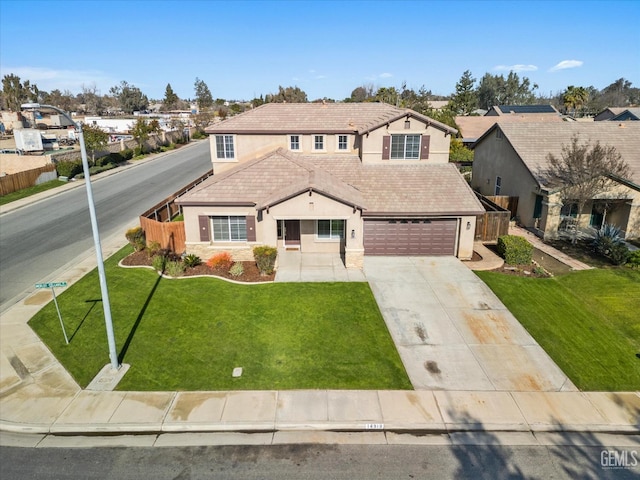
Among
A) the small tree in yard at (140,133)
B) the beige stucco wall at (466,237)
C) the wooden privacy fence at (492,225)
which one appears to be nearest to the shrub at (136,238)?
the beige stucco wall at (466,237)

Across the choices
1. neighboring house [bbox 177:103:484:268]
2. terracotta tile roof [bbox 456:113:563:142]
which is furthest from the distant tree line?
neighboring house [bbox 177:103:484:268]

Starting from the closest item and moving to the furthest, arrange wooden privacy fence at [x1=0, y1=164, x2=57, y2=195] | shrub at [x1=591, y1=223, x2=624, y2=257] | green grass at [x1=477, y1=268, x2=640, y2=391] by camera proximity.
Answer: green grass at [x1=477, y1=268, x2=640, y2=391]
shrub at [x1=591, y1=223, x2=624, y2=257]
wooden privacy fence at [x1=0, y1=164, x2=57, y2=195]

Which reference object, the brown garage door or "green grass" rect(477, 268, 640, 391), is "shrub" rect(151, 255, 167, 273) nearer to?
the brown garage door

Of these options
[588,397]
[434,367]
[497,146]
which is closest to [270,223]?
[434,367]

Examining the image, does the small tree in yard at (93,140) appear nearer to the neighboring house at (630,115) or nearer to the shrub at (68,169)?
the shrub at (68,169)

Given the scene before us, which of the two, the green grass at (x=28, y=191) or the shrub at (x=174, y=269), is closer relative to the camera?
the shrub at (x=174, y=269)

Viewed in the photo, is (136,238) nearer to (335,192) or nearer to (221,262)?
(221,262)
